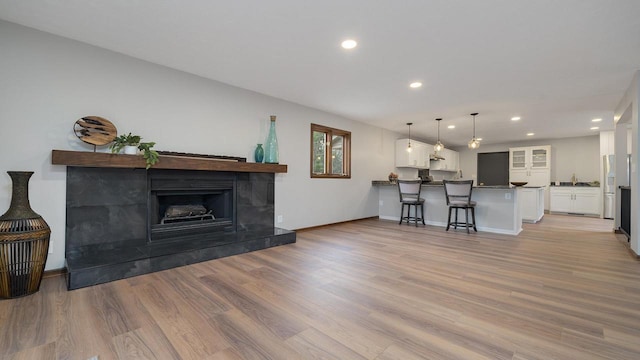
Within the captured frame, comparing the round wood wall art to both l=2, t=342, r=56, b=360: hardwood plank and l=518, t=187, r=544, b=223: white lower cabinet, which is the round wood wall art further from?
l=518, t=187, r=544, b=223: white lower cabinet

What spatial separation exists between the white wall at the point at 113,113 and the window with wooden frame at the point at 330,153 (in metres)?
0.35

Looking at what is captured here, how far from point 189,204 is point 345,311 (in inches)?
112

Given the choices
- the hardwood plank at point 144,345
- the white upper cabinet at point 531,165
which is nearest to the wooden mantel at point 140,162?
the hardwood plank at point 144,345

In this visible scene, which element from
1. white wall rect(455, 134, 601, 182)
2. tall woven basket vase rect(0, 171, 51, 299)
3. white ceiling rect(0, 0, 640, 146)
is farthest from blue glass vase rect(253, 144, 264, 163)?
white wall rect(455, 134, 601, 182)

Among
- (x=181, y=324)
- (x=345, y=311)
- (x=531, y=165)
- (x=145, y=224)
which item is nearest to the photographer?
(x=181, y=324)

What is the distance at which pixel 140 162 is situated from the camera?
118 inches

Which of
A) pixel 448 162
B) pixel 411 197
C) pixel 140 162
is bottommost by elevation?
pixel 411 197

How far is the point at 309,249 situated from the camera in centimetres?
382

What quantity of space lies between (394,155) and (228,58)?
548 cm

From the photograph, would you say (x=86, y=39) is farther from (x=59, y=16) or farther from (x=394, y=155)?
(x=394, y=155)

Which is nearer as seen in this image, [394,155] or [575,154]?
[394,155]

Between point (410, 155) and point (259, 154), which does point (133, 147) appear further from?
point (410, 155)

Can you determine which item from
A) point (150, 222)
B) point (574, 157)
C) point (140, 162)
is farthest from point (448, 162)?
point (140, 162)

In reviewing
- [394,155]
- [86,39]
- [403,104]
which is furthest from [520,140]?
[86,39]
